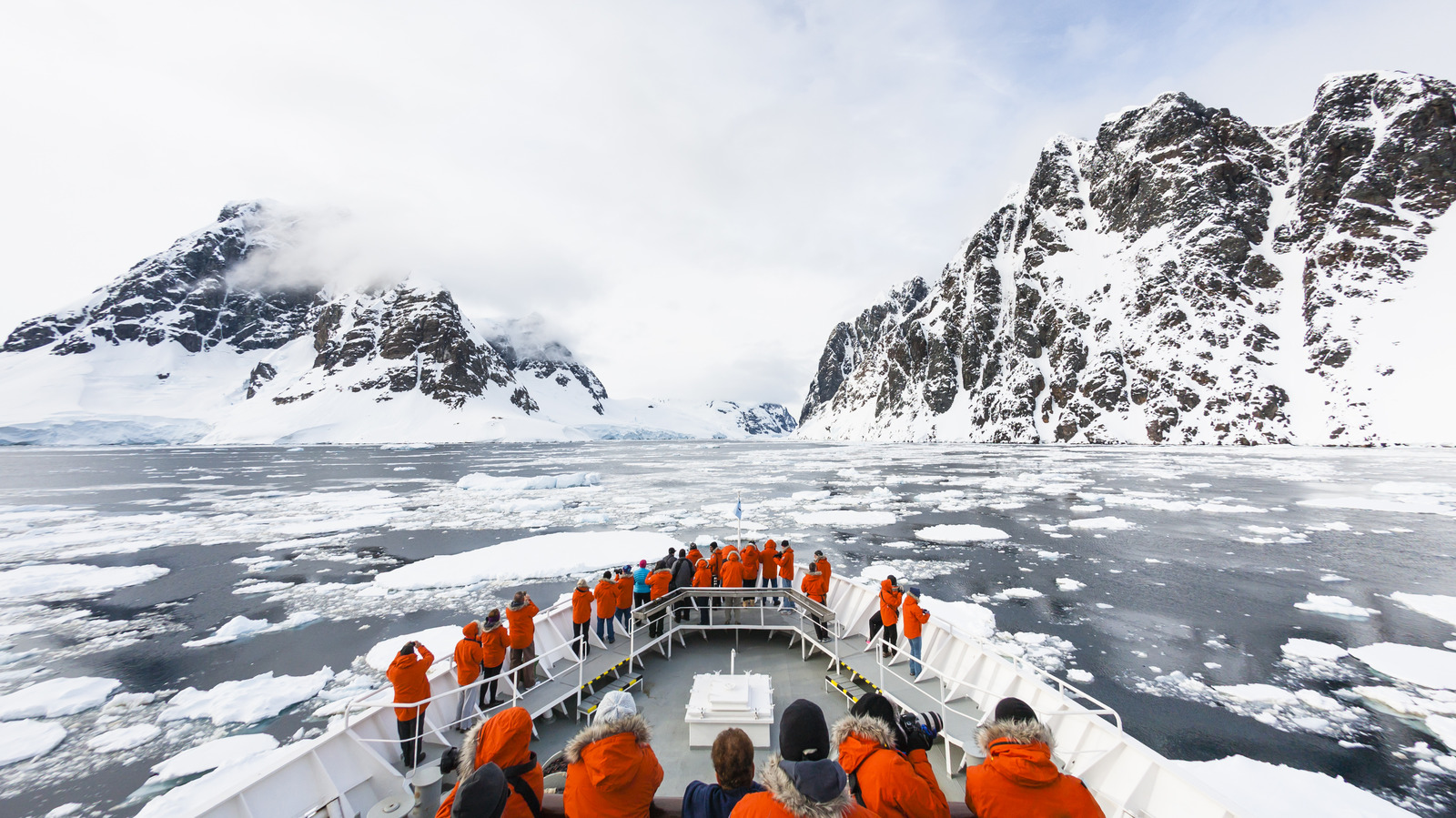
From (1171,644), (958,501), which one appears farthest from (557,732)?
(958,501)

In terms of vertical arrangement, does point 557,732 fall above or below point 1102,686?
above

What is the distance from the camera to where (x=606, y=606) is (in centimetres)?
972

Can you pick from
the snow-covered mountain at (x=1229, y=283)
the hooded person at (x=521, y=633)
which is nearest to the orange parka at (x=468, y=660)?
the hooded person at (x=521, y=633)

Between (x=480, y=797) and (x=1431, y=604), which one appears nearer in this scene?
(x=480, y=797)

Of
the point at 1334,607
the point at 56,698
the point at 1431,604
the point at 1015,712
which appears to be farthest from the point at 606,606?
the point at 1431,604

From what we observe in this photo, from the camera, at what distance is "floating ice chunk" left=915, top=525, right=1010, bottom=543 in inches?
941

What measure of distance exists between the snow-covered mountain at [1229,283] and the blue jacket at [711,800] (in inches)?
4276

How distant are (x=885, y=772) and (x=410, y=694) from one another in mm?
6232

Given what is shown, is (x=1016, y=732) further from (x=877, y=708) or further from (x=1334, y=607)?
(x=1334, y=607)

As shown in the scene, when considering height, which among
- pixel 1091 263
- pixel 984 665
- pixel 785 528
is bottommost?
pixel 785 528

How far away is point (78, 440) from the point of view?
424ft

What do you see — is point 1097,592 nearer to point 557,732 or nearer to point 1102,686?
point 1102,686

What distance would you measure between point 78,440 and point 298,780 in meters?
199

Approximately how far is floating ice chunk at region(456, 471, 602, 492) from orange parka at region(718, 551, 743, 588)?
36.0 meters
